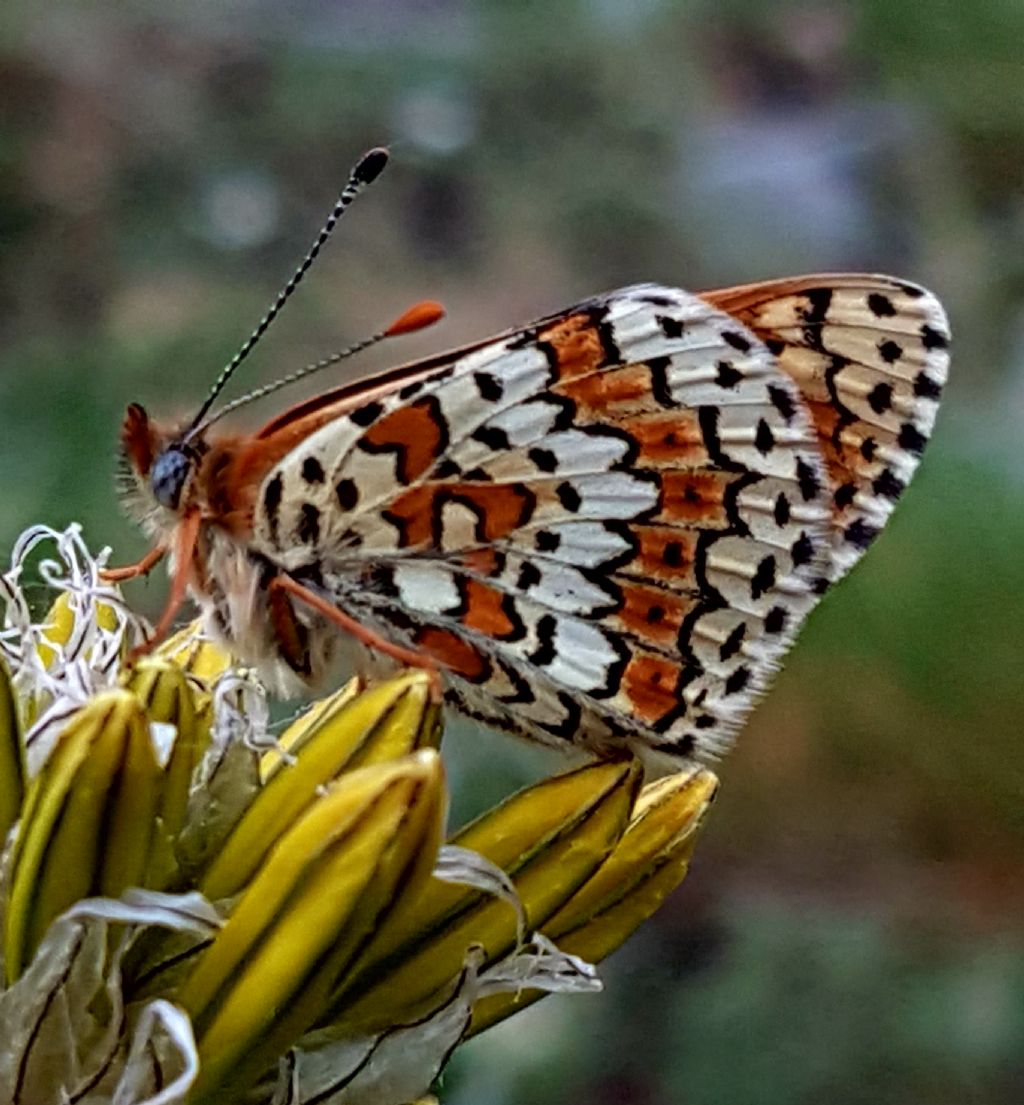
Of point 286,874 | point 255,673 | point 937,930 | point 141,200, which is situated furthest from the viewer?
point 141,200

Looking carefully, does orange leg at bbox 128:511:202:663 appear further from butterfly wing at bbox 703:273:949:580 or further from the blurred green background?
the blurred green background

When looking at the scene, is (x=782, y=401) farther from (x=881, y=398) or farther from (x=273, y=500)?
(x=273, y=500)

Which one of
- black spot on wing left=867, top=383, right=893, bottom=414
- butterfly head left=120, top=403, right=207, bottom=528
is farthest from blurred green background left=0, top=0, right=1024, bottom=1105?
black spot on wing left=867, top=383, right=893, bottom=414

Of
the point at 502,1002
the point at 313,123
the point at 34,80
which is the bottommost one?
the point at 502,1002

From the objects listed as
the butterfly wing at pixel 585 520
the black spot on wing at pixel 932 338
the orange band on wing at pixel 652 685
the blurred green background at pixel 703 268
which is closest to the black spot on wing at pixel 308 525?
the butterfly wing at pixel 585 520

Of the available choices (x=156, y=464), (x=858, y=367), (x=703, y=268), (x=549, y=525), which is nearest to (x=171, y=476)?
(x=156, y=464)

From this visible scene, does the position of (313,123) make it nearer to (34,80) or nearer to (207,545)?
(34,80)

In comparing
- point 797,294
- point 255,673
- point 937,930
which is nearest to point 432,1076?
point 255,673

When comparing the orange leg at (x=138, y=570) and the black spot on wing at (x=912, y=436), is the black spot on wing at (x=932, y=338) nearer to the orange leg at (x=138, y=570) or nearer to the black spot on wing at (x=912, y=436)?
the black spot on wing at (x=912, y=436)
